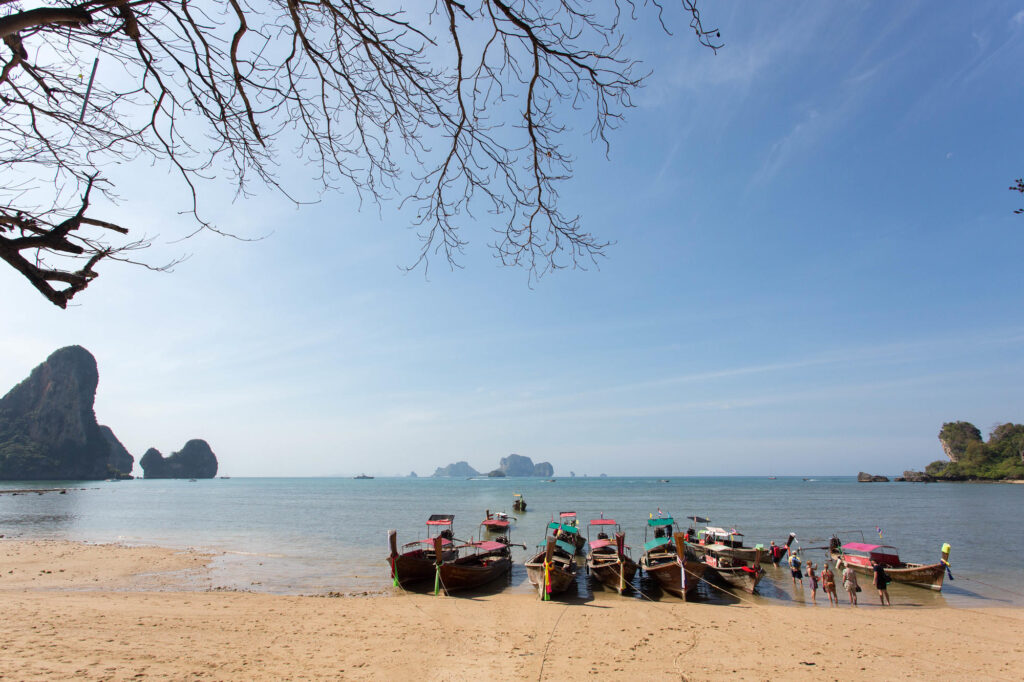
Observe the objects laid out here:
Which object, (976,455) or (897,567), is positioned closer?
(897,567)

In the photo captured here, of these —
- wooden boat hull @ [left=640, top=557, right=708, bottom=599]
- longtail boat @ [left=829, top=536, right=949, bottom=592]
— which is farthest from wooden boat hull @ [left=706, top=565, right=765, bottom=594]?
longtail boat @ [left=829, top=536, right=949, bottom=592]

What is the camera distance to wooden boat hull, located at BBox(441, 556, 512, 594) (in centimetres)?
1661

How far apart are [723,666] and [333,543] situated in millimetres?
25021

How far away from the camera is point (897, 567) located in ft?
65.1

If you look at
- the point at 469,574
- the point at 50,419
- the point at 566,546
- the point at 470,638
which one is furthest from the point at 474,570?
the point at 50,419

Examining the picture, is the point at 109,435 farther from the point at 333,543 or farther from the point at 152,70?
the point at 152,70

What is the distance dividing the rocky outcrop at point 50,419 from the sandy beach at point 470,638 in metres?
144

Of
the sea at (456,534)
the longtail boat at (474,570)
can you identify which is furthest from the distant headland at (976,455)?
the longtail boat at (474,570)

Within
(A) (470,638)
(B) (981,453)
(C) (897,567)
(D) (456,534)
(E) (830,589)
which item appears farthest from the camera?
(B) (981,453)

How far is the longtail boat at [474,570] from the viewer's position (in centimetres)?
1661

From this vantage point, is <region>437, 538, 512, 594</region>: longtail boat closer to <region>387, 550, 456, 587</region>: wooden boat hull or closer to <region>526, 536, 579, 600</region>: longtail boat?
<region>387, 550, 456, 587</region>: wooden boat hull

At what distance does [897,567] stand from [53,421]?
167791 millimetres

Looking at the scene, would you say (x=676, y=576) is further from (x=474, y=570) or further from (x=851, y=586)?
(x=474, y=570)

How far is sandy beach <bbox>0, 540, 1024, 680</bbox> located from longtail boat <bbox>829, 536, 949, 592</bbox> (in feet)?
9.19
